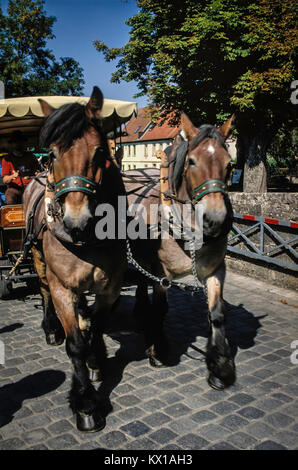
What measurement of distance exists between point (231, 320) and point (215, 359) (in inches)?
72.8

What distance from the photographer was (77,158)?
8.80ft

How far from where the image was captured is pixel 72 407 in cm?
333

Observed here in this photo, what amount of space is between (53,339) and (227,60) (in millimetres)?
14107

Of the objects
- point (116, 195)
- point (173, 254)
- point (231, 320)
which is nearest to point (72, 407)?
point (173, 254)

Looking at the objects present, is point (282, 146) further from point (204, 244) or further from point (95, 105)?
point (95, 105)

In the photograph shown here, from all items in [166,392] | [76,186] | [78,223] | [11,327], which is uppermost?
[76,186]

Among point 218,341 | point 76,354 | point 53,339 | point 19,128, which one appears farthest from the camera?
point 19,128

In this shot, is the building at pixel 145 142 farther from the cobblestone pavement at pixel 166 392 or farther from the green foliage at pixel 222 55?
the cobblestone pavement at pixel 166 392

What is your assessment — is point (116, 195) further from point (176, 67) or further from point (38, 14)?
point (38, 14)

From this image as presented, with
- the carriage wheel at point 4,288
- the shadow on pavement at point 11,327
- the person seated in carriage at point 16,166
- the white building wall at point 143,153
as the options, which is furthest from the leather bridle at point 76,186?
the white building wall at point 143,153

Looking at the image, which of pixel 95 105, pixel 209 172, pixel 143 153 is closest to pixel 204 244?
pixel 209 172

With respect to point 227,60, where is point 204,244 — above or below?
below

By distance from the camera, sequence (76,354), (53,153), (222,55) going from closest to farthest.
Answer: (53,153) → (76,354) → (222,55)

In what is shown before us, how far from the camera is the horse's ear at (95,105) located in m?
2.82
